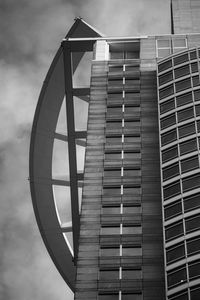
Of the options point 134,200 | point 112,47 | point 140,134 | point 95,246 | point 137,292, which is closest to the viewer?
point 137,292

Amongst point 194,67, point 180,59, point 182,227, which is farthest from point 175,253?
point 180,59

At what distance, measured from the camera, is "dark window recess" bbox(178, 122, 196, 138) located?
5500 centimetres

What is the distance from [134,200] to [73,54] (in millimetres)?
29023

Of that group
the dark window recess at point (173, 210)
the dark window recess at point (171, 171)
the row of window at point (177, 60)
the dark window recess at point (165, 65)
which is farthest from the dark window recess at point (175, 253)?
the dark window recess at point (165, 65)

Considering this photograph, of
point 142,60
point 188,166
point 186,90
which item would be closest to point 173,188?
point 188,166

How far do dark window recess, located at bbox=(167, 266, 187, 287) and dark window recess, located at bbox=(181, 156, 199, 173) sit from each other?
32.8ft

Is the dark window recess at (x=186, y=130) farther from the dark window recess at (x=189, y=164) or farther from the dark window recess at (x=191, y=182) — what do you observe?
the dark window recess at (x=191, y=182)

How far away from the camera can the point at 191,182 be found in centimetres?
5009

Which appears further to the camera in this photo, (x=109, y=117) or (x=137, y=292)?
(x=109, y=117)

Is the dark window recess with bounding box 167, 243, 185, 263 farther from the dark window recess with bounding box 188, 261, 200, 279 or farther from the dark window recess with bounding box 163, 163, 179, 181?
the dark window recess with bounding box 163, 163, 179, 181

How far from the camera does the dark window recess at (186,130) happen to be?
55003 mm

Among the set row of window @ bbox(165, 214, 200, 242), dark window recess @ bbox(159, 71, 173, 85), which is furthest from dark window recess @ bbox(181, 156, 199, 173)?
dark window recess @ bbox(159, 71, 173, 85)

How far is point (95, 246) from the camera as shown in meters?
49.4

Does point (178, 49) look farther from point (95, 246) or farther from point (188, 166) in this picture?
point (95, 246)
